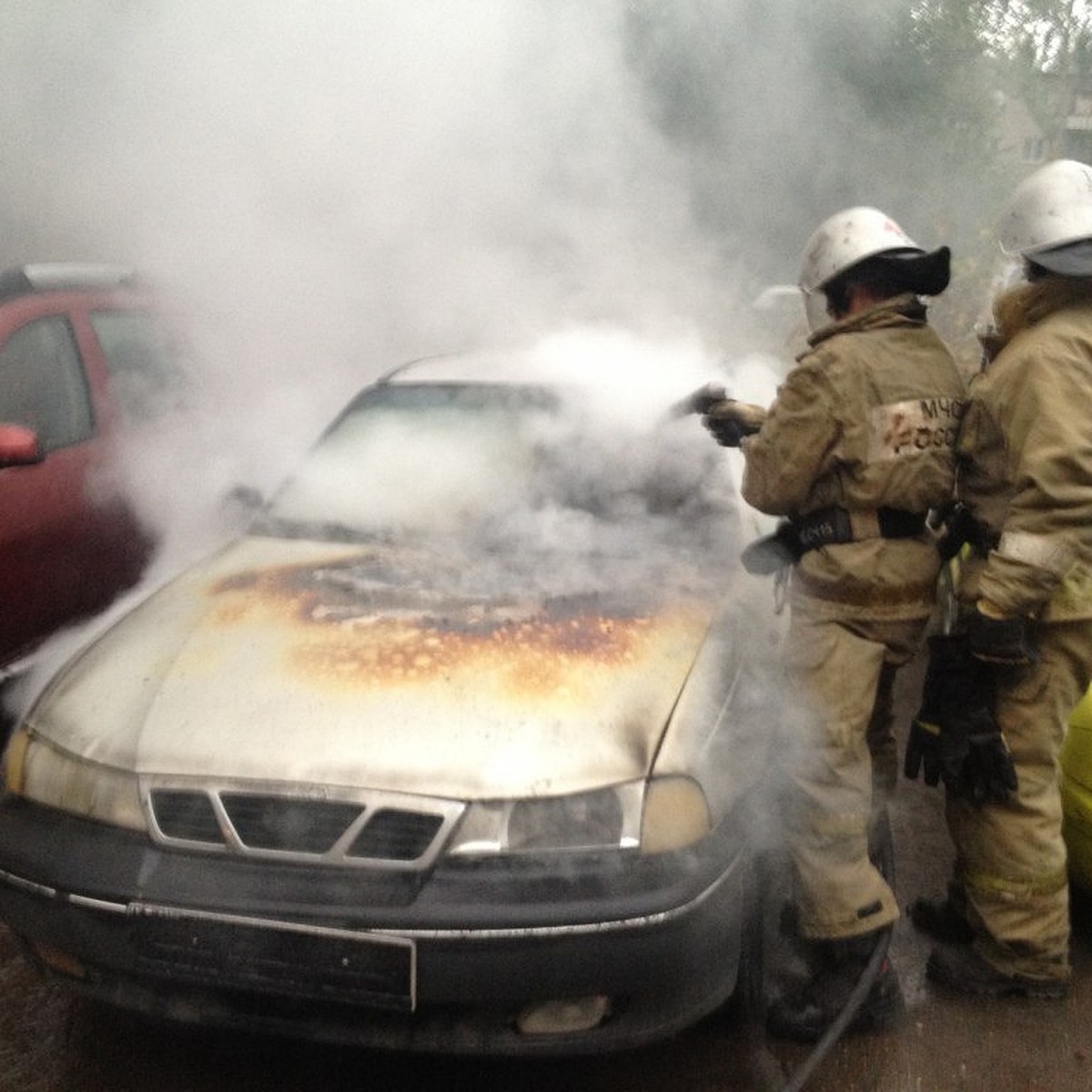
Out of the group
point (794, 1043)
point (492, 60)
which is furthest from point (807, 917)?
point (492, 60)

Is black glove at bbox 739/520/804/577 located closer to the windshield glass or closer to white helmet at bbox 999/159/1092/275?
the windshield glass

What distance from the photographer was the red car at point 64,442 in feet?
12.4

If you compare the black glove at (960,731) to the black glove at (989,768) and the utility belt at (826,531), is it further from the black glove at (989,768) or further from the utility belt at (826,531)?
the utility belt at (826,531)

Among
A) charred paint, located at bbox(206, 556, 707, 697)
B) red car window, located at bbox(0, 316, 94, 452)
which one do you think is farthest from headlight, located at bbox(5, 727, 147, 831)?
red car window, located at bbox(0, 316, 94, 452)

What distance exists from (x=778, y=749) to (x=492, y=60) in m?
4.09

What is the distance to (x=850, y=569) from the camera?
2.87 m

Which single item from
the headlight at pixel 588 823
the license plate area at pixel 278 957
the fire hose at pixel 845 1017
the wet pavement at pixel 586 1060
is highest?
the headlight at pixel 588 823

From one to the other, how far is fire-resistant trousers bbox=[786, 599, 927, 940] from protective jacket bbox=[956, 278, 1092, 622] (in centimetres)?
30

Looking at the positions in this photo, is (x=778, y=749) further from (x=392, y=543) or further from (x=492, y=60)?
(x=492, y=60)

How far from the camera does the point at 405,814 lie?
7.54 feet

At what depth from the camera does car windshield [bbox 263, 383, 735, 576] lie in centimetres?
340

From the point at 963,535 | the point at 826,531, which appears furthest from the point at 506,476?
the point at 963,535

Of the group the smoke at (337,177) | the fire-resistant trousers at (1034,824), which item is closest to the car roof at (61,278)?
the smoke at (337,177)

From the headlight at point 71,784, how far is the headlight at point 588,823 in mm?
704
